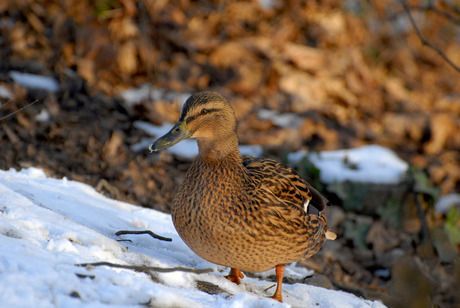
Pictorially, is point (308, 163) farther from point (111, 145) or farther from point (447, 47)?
point (447, 47)

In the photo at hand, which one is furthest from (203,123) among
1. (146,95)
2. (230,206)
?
(146,95)

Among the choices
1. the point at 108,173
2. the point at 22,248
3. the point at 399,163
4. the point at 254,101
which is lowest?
the point at 22,248

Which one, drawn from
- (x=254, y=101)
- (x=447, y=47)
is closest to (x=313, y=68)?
(x=254, y=101)

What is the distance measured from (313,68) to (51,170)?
13.6 ft

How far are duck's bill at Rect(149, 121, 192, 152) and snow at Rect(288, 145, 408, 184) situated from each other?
2.81 metres

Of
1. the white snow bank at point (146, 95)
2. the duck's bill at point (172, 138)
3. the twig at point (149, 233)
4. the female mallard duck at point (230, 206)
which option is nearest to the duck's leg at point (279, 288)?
the female mallard duck at point (230, 206)

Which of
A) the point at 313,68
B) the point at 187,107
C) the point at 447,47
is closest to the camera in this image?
the point at 187,107

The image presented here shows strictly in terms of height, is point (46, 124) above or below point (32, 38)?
below

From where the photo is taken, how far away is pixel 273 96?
7.18 m

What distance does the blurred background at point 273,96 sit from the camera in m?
5.16

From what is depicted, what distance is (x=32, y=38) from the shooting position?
6.55 meters

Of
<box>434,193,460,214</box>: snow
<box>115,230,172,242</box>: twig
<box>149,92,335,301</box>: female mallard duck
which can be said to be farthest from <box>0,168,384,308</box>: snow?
<box>434,193,460,214</box>: snow

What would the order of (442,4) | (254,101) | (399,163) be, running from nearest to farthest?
(399,163)
(254,101)
(442,4)

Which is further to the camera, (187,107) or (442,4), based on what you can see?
(442,4)
